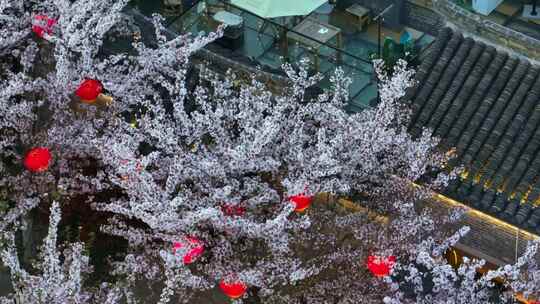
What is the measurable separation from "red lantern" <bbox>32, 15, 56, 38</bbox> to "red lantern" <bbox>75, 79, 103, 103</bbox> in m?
1.38

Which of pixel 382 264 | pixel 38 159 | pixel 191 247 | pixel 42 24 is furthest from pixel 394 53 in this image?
pixel 38 159

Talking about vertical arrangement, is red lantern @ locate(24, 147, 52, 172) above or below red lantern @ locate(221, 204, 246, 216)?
below

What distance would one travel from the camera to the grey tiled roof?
17078mm

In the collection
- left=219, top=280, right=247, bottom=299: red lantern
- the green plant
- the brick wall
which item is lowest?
left=219, top=280, right=247, bottom=299: red lantern

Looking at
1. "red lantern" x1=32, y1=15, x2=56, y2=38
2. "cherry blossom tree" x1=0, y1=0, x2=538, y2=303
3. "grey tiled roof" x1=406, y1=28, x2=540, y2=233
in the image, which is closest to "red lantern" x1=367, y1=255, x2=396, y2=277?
"cherry blossom tree" x1=0, y1=0, x2=538, y2=303

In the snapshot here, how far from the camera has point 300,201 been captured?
60.6ft

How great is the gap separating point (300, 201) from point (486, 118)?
12.1 ft

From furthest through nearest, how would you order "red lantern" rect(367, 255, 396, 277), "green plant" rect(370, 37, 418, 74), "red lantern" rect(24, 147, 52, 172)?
"green plant" rect(370, 37, 418, 74) → "red lantern" rect(24, 147, 52, 172) → "red lantern" rect(367, 255, 396, 277)

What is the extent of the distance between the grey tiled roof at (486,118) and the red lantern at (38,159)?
7268 millimetres

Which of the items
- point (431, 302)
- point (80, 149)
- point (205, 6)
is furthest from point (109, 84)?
point (431, 302)

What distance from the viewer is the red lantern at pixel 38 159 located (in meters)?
19.8

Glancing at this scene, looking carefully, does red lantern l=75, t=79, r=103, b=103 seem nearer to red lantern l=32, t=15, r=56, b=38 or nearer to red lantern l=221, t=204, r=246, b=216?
red lantern l=32, t=15, r=56, b=38

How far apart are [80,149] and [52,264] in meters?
4.46

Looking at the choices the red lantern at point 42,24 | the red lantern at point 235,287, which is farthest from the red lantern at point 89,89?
the red lantern at point 235,287
